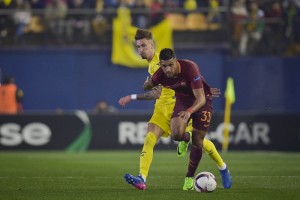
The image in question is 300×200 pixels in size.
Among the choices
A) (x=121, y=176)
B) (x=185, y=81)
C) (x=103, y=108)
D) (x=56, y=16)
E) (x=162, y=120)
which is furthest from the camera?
(x=56, y=16)

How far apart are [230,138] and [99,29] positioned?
19.3 ft

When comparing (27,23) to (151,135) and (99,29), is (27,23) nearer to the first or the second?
(99,29)

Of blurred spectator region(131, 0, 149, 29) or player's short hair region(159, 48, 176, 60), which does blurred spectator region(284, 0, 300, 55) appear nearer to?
blurred spectator region(131, 0, 149, 29)

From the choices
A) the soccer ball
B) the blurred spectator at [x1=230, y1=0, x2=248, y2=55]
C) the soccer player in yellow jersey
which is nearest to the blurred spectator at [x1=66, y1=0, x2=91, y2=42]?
the blurred spectator at [x1=230, y1=0, x2=248, y2=55]

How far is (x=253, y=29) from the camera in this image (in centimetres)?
2773

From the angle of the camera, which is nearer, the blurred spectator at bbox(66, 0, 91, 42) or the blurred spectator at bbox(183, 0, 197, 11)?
the blurred spectator at bbox(66, 0, 91, 42)

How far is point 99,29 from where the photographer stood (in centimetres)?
2808

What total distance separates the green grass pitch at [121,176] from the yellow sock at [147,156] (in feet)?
0.96

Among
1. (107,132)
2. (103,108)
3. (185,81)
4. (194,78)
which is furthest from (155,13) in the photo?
(194,78)

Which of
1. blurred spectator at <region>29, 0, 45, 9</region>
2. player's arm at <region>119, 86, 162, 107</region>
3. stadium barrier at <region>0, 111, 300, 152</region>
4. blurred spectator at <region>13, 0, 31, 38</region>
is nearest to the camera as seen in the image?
player's arm at <region>119, 86, 162, 107</region>

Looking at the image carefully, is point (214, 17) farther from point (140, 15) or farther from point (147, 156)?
point (147, 156)

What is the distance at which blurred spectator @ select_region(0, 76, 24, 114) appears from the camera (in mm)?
26922

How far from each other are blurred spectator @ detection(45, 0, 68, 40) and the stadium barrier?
3797 mm

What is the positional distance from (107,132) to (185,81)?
12.4 m
